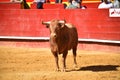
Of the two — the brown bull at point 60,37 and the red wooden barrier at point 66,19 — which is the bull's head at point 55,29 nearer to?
the brown bull at point 60,37

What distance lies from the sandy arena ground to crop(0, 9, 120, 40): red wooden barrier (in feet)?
2.28

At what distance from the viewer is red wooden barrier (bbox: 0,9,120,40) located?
42.7 feet

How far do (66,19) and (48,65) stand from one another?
394cm

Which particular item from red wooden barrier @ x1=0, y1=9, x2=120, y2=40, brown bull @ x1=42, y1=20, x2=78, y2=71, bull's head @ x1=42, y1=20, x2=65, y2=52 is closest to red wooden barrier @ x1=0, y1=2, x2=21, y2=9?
red wooden barrier @ x1=0, y1=9, x2=120, y2=40

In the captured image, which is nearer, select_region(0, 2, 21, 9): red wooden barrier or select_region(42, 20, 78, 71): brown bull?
select_region(42, 20, 78, 71): brown bull

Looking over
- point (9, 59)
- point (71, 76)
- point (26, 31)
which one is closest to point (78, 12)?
point (26, 31)

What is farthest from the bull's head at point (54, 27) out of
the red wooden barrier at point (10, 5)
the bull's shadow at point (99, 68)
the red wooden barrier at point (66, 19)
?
the red wooden barrier at point (10, 5)

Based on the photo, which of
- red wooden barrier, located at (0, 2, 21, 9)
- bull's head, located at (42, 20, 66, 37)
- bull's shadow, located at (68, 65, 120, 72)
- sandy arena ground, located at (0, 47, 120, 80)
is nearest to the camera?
sandy arena ground, located at (0, 47, 120, 80)

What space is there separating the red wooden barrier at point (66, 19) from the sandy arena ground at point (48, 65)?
27.4 inches

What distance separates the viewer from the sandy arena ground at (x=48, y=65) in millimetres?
8352

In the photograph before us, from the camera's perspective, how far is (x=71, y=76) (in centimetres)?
834

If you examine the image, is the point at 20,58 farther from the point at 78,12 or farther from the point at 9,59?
the point at 78,12

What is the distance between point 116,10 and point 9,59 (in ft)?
10.5

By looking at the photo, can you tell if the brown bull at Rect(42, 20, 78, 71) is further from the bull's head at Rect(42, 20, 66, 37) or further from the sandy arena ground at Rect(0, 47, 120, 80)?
the sandy arena ground at Rect(0, 47, 120, 80)
